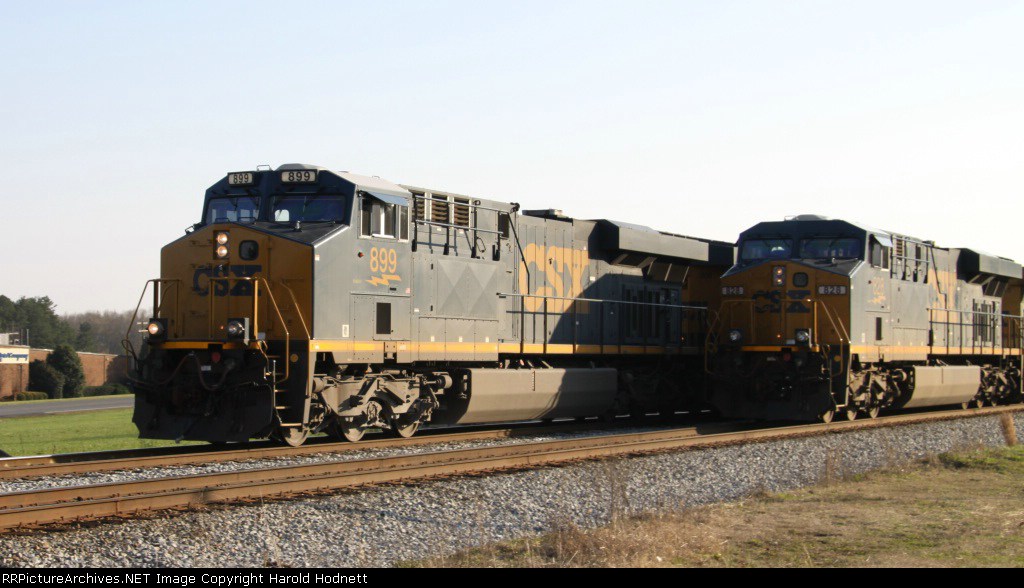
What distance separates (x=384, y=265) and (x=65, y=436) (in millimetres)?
14772

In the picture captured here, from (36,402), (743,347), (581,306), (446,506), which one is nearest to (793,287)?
(743,347)

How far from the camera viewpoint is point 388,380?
1478 cm

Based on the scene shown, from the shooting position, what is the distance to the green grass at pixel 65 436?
20.0m

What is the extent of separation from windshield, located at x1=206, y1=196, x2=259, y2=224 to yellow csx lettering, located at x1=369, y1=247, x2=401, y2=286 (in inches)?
67.2

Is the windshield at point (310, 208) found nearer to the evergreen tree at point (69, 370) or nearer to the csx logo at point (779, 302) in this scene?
the csx logo at point (779, 302)

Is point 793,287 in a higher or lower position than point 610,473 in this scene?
higher

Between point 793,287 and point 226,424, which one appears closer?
point 226,424

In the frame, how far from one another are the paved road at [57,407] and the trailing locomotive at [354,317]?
29311 mm

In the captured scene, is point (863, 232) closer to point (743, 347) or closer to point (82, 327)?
point (743, 347)

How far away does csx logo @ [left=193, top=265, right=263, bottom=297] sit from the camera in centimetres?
1377

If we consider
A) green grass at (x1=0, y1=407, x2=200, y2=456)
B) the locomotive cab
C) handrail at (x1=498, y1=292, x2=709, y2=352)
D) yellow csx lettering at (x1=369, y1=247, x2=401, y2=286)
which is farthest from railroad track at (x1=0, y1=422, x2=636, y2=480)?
the locomotive cab

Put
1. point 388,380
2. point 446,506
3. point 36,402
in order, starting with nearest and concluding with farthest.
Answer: point 446,506, point 388,380, point 36,402

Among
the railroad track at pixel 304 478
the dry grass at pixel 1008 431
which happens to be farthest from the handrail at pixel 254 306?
the dry grass at pixel 1008 431

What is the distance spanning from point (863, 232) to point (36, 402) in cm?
4724
